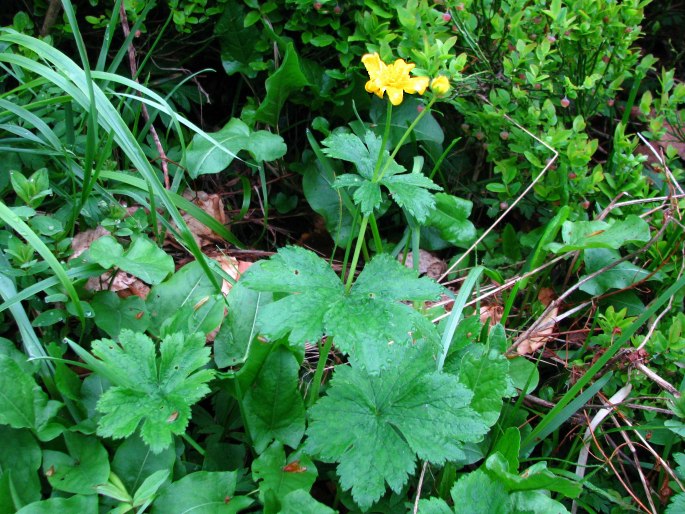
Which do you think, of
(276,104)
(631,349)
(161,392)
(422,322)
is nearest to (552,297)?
(631,349)

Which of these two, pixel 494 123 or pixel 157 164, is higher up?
pixel 494 123

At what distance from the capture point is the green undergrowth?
122 cm

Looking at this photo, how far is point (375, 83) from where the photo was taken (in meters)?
1.14

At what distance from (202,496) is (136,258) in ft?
1.94

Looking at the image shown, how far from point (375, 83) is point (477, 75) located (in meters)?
0.93

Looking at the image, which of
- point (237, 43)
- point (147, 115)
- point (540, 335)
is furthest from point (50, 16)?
point (540, 335)

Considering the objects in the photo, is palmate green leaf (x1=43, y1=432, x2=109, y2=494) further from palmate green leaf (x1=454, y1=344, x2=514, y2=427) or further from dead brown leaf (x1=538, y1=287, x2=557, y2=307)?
dead brown leaf (x1=538, y1=287, x2=557, y2=307)

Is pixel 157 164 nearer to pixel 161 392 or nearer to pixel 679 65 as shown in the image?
pixel 161 392

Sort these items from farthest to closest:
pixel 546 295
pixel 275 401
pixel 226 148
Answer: pixel 546 295
pixel 226 148
pixel 275 401

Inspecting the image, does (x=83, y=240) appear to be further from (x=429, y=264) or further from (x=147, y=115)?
(x=429, y=264)

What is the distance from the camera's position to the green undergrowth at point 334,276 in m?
1.22

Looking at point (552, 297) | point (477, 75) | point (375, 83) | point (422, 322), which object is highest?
point (375, 83)

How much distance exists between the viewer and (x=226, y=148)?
6.10 feet

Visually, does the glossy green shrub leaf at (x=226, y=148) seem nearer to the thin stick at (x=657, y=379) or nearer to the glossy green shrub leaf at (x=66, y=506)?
the glossy green shrub leaf at (x=66, y=506)
